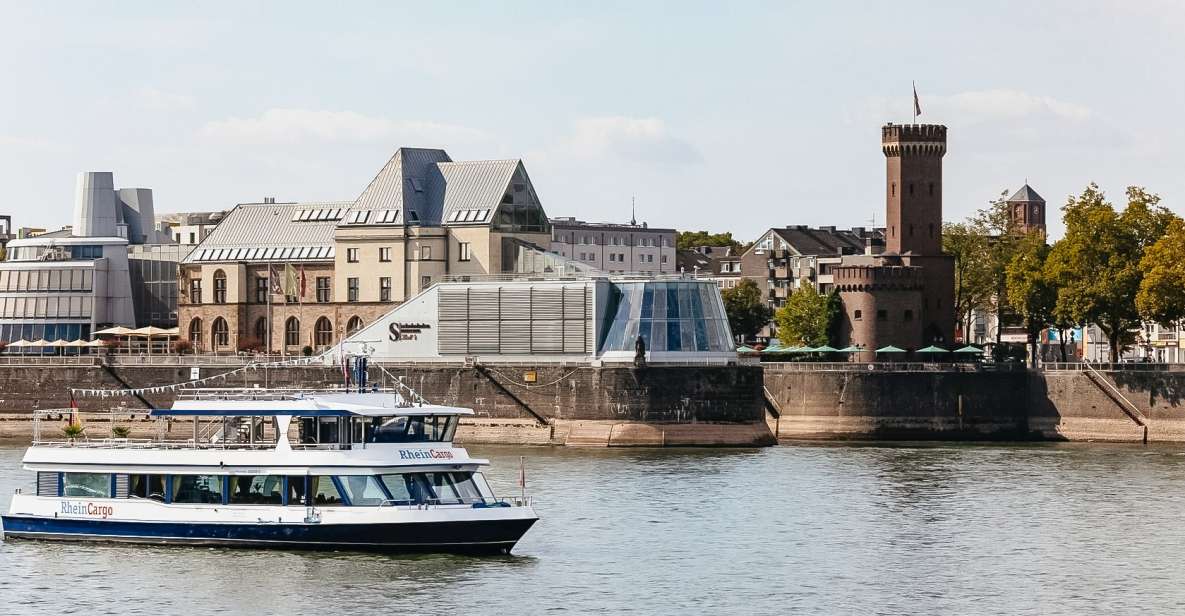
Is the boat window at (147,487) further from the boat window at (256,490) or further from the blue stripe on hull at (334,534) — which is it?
the boat window at (256,490)

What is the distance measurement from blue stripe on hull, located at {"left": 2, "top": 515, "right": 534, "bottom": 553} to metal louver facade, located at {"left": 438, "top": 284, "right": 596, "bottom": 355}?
54.1 meters

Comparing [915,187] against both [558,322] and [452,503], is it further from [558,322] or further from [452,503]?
[452,503]

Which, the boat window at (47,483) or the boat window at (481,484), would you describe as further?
the boat window at (47,483)

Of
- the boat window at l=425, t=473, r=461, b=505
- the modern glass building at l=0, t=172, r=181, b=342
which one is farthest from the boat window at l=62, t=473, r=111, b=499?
the modern glass building at l=0, t=172, r=181, b=342

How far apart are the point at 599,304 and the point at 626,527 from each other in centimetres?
4623

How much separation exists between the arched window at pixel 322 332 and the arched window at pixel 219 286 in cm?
958

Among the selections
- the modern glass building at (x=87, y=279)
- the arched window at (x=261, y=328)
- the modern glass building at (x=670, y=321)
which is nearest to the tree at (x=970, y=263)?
the modern glass building at (x=670, y=321)

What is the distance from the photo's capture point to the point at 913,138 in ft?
506

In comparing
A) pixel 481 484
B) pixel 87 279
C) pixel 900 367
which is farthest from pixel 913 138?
pixel 481 484

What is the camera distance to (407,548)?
73.1m

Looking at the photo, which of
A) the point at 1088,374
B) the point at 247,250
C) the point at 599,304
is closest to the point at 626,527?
the point at 599,304

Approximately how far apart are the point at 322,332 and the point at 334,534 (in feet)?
259

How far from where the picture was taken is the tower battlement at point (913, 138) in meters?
154

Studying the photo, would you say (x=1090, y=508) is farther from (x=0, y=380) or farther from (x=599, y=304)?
(x=0, y=380)
